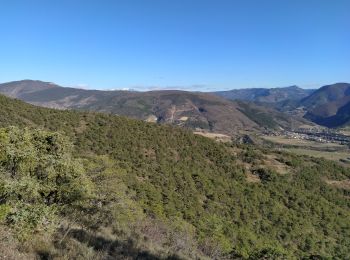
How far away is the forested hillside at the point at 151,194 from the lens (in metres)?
12.1

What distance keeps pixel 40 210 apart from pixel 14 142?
23.7ft

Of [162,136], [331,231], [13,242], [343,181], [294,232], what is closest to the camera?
[13,242]

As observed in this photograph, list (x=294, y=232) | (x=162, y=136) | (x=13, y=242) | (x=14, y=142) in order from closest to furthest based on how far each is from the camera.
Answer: (x=13, y=242) → (x=14, y=142) → (x=294, y=232) → (x=162, y=136)

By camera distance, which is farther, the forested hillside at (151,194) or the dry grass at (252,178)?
the dry grass at (252,178)

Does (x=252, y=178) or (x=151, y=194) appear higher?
(x=151, y=194)

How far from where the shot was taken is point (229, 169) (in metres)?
58.2

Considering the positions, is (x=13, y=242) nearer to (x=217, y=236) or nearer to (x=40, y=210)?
(x=40, y=210)

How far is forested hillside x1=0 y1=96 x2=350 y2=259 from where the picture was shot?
12.1m

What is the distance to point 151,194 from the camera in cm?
4216

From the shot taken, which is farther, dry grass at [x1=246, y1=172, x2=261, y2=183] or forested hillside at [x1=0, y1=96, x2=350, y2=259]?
dry grass at [x1=246, y1=172, x2=261, y2=183]

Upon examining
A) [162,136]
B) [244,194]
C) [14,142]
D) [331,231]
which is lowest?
[331,231]

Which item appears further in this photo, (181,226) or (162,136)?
(162,136)

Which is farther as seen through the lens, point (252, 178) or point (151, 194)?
point (252, 178)

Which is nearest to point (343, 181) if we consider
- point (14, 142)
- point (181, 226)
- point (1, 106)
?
point (181, 226)
